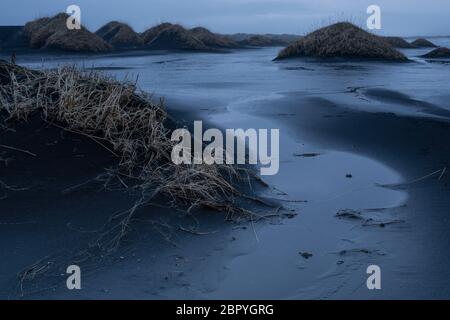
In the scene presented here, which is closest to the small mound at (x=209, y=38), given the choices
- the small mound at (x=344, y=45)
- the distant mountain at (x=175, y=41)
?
the distant mountain at (x=175, y=41)

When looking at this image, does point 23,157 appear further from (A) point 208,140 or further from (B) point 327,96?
(B) point 327,96

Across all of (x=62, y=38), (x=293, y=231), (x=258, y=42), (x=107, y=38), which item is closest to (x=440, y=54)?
(x=62, y=38)

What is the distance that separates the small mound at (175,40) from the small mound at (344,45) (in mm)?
8938

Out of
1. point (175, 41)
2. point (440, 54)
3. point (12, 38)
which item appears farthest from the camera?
point (175, 41)

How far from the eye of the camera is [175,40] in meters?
28.9

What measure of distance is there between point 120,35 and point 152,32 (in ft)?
5.79

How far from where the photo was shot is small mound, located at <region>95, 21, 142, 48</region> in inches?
1194

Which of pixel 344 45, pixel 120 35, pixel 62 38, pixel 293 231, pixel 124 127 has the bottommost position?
pixel 293 231

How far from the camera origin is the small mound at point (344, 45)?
62.8 ft

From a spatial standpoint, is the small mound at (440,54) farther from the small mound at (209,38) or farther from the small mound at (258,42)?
the small mound at (258,42)

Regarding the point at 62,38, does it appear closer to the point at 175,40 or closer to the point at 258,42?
the point at 175,40

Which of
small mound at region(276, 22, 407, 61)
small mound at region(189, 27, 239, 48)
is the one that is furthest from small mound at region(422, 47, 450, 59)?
small mound at region(189, 27, 239, 48)

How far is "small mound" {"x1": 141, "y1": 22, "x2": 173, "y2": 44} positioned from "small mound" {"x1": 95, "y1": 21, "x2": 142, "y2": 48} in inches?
11.8

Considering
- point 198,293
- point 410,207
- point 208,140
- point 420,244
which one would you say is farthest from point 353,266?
point 208,140
